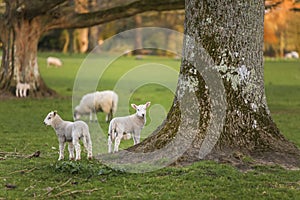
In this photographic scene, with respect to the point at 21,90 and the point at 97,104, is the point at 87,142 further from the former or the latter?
the point at 21,90

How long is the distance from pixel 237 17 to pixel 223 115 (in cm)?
125

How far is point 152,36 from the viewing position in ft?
169

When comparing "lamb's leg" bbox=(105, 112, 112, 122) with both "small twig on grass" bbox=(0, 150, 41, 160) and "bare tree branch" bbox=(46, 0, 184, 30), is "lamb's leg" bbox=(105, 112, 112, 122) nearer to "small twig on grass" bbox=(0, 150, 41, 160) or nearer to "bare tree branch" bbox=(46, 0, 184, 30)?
"bare tree branch" bbox=(46, 0, 184, 30)

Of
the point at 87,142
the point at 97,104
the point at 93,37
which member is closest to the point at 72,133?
the point at 87,142

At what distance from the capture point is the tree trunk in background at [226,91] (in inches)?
309

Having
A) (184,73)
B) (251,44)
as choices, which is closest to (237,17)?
(251,44)

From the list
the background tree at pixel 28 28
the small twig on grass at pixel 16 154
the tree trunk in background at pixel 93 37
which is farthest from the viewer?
the tree trunk in background at pixel 93 37

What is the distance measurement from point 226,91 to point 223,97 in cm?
9

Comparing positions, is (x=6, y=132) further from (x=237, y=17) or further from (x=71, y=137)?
(x=237, y=17)

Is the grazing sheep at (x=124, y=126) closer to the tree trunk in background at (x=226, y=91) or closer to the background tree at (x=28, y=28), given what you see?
the tree trunk in background at (x=226, y=91)

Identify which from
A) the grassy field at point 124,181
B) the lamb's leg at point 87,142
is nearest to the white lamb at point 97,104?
the grassy field at point 124,181

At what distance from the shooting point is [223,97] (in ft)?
25.9

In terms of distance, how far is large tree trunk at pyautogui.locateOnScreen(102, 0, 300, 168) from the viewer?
7.82 m

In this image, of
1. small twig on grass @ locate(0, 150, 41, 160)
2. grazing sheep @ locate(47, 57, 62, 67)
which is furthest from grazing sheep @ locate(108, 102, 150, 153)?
grazing sheep @ locate(47, 57, 62, 67)
